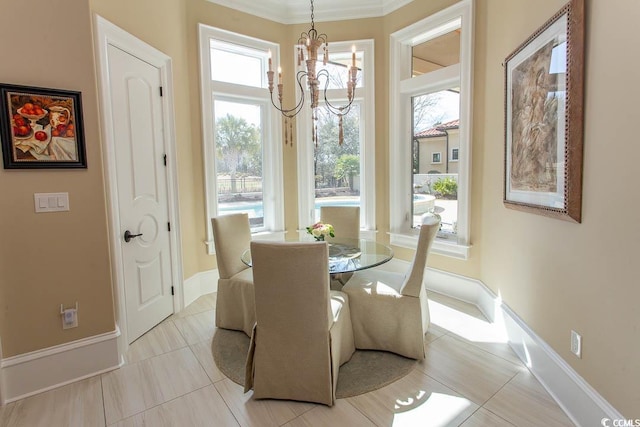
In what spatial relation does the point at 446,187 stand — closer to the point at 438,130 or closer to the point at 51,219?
the point at 438,130

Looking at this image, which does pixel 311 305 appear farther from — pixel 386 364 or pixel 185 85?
pixel 185 85

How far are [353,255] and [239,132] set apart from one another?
2155 millimetres

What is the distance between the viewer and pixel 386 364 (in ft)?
7.51

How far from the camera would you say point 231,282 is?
2793 millimetres

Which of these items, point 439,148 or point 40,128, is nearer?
point 40,128

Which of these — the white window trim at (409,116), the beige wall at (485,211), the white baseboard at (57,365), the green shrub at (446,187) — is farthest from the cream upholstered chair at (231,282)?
the green shrub at (446,187)

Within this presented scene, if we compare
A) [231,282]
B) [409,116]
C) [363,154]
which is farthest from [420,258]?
[409,116]

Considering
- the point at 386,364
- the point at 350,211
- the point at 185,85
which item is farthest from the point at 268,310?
the point at 185,85

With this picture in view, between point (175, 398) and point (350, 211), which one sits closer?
point (175, 398)

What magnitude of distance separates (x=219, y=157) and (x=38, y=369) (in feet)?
7.95

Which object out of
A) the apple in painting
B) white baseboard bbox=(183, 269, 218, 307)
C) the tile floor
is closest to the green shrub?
the tile floor

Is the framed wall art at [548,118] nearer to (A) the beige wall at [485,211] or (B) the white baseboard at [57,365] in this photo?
(A) the beige wall at [485,211]

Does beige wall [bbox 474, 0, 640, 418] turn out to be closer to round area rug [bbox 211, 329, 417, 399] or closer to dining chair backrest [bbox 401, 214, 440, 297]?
dining chair backrest [bbox 401, 214, 440, 297]

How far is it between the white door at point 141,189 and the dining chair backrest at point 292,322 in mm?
1378
